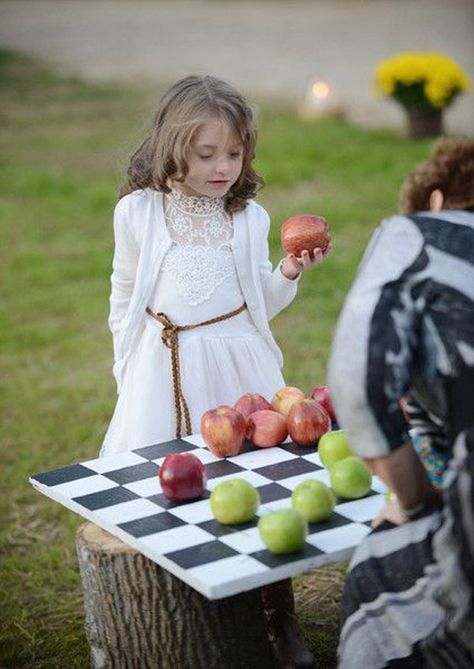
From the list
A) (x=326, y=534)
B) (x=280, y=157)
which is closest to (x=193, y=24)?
(x=280, y=157)

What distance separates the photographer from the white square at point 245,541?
2.76 metres

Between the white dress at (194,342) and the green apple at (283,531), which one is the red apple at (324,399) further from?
the green apple at (283,531)

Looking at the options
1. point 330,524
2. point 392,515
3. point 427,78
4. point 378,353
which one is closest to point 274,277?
point 330,524

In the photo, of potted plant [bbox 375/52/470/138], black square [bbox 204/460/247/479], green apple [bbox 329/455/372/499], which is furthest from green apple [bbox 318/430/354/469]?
potted plant [bbox 375/52/470/138]

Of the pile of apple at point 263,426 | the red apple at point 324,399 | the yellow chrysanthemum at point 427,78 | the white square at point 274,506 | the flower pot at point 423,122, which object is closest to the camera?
the white square at point 274,506

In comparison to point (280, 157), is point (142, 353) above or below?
below

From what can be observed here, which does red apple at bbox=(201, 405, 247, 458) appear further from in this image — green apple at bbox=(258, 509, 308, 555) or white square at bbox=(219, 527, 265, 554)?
green apple at bbox=(258, 509, 308, 555)

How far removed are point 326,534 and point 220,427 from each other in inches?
22.4

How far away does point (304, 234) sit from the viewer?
3.81m

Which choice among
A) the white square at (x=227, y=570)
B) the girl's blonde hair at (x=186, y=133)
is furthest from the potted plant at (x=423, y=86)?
the white square at (x=227, y=570)

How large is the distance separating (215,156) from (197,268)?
0.39 m

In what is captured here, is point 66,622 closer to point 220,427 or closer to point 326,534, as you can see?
point 220,427

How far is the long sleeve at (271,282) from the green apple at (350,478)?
1.09 meters

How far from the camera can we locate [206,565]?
269cm
